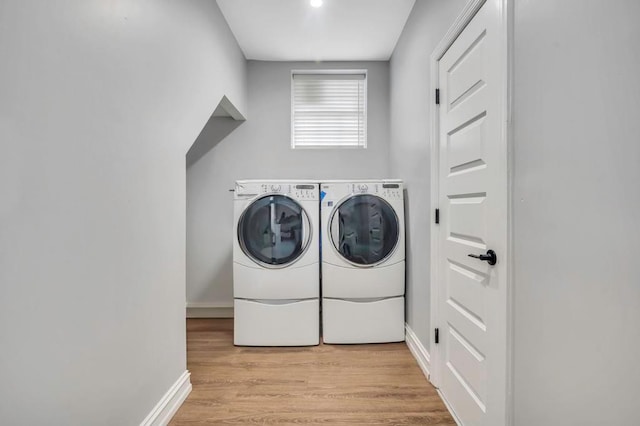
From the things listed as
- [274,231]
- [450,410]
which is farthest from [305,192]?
[450,410]

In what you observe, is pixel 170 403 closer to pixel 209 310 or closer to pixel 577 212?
pixel 209 310

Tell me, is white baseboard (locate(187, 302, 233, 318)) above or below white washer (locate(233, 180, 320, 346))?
below

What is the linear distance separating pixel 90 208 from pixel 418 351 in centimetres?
205

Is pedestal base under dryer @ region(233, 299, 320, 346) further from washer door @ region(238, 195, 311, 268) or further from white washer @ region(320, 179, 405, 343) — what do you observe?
washer door @ region(238, 195, 311, 268)

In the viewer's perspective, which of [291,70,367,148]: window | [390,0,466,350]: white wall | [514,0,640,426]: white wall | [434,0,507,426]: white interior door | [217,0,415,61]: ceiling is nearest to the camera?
[514,0,640,426]: white wall

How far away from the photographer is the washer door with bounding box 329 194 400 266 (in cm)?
236

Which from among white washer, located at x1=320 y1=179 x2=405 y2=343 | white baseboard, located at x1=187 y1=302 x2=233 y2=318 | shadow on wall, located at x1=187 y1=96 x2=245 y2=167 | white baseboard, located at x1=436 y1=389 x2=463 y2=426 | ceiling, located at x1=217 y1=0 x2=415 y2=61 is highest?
ceiling, located at x1=217 y1=0 x2=415 y2=61

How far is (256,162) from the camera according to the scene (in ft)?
10.2

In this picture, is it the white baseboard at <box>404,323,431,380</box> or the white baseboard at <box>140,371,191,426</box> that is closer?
the white baseboard at <box>140,371,191,426</box>

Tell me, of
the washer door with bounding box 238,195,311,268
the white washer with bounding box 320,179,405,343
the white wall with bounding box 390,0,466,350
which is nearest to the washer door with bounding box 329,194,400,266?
the white washer with bounding box 320,179,405,343

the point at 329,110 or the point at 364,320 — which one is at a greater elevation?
the point at 329,110

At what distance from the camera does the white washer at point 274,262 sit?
2326 millimetres

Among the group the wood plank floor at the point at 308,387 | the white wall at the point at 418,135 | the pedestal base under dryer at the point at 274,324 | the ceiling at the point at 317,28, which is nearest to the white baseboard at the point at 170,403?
the wood plank floor at the point at 308,387

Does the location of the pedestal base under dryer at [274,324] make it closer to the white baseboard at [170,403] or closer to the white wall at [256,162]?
the white baseboard at [170,403]
